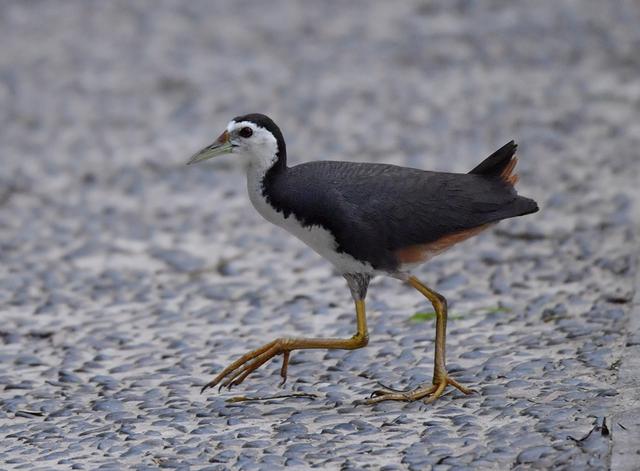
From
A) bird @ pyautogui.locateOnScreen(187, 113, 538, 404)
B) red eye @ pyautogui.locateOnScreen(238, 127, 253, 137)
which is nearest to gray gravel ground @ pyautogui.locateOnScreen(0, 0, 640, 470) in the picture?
bird @ pyautogui.locateOnScreen(187, 113, 538, 404)

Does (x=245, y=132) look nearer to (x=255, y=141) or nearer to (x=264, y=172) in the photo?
(x=255, y=141)

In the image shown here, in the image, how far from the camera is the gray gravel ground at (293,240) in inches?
241

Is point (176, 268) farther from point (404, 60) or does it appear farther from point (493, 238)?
point (404, 60)

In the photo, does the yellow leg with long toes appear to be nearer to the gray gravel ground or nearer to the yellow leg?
the gray gravel ground

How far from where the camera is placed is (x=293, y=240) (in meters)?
9.94

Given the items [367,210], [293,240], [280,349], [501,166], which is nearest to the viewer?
[367,210]

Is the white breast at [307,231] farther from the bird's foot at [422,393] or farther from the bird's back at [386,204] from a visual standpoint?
the bird's foot at [422,393]

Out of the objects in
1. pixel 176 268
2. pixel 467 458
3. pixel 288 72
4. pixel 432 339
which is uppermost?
pixel 288 72

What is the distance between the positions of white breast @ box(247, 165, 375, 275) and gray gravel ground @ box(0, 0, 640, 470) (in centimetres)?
71

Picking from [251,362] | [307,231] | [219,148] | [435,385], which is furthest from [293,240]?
[435,385]

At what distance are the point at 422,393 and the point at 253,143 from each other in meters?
1.56

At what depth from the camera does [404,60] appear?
1451 cm

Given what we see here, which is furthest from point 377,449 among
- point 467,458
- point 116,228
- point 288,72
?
point 288,72

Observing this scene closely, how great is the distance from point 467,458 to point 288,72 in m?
9.22
